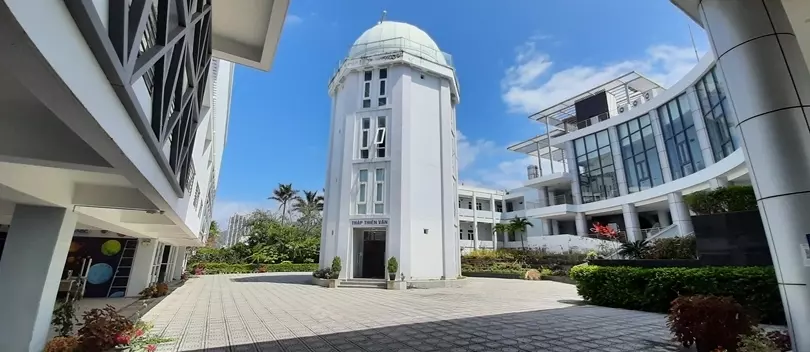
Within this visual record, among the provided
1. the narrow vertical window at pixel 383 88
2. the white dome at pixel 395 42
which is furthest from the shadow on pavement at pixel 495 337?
the white dome at pixel 395 42

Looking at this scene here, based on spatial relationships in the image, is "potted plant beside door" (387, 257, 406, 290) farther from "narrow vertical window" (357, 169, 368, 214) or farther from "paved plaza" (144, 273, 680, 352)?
"paved plaza" (144, 273, 680, 352)

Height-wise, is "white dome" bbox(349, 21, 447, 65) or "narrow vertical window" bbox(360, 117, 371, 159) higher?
"white dome" bbox(349, 21, 447, 65)

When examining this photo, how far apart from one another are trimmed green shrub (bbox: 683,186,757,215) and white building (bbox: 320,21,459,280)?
10949mm

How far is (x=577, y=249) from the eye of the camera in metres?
26.0

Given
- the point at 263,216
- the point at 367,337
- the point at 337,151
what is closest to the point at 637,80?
the point at 337,151

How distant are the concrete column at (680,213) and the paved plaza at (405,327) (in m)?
16.0

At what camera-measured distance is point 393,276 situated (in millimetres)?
16625

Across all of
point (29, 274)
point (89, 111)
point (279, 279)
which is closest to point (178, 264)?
point (279, 279)

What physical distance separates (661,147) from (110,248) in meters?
31.4

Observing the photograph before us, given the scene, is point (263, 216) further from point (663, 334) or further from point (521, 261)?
point (663, 334)

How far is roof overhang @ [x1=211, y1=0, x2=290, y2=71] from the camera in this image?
598 centimetres

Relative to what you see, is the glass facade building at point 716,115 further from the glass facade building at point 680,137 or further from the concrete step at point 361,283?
the concrete step at point 361,283

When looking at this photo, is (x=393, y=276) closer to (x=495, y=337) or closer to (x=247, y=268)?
(x=495, y=337)

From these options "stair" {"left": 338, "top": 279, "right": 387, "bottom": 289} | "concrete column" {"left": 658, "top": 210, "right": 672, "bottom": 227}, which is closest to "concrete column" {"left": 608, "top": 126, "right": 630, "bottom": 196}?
"concrete column" {"left": 658, "top": 210, "right": 672, "bottom": 227}
